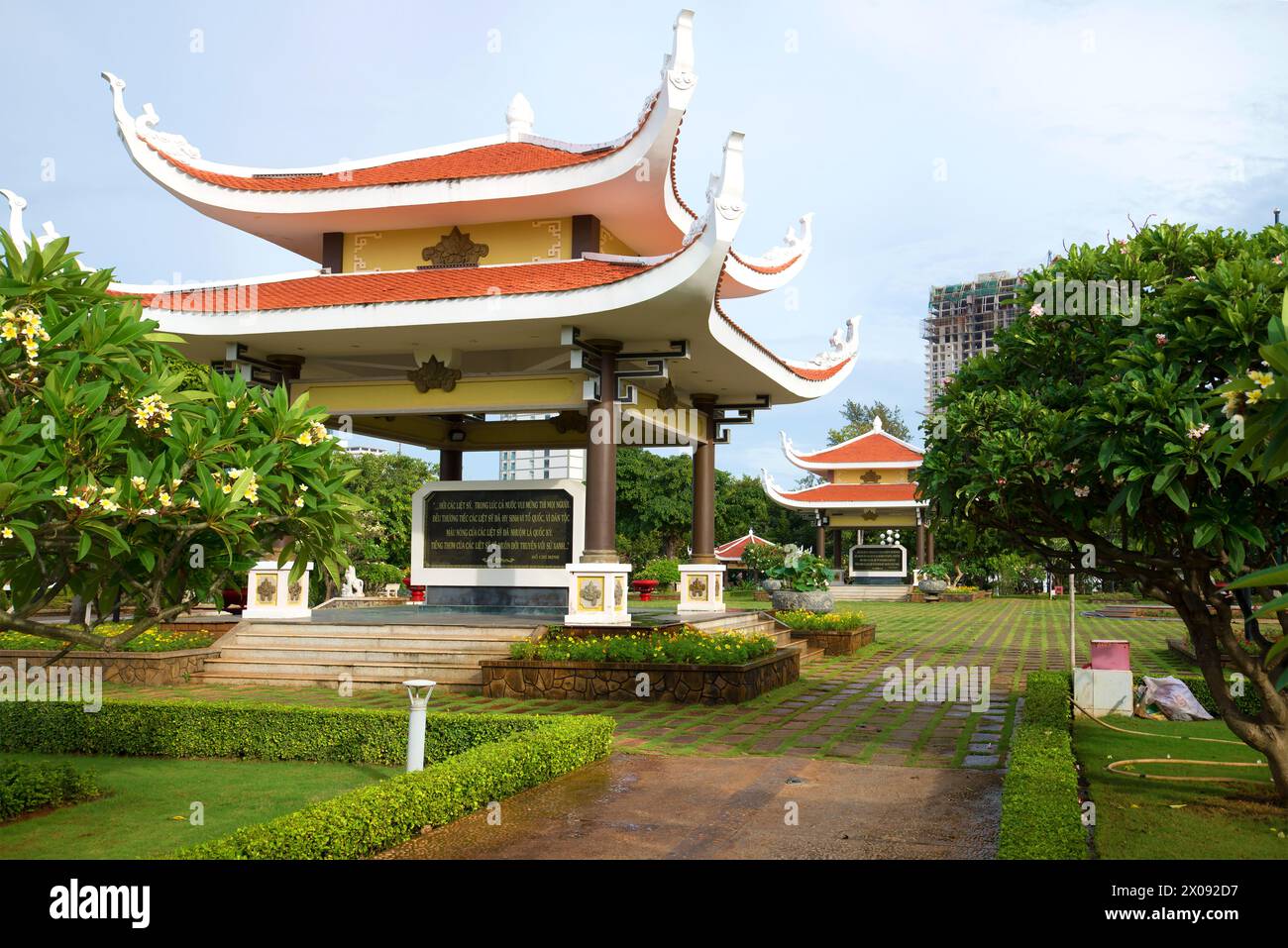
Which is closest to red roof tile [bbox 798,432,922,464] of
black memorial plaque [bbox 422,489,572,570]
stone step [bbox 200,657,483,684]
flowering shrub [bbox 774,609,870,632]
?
flowering shrub [bbox 774,609,870,632]

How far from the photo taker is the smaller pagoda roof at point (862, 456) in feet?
153

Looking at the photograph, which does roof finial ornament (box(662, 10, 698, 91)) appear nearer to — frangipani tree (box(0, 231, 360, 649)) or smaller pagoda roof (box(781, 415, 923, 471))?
frangipani tree (box(0, 231, 360, 649))

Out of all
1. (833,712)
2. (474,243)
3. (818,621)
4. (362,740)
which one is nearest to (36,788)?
(362,740)

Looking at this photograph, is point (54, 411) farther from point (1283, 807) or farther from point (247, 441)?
point (1283, 807)

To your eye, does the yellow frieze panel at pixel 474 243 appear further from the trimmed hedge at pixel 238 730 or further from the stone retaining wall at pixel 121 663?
the trimmed hedge at pixel 238 730

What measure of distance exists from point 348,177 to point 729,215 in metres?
8.03

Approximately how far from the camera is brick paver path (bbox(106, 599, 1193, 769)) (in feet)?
31.5

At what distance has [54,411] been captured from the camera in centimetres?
554

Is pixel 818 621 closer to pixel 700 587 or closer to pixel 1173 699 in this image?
pixel 700 587

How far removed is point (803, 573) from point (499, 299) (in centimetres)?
1162

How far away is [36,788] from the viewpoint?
724cm

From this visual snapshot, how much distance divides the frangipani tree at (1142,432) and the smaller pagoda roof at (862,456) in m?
37.8
